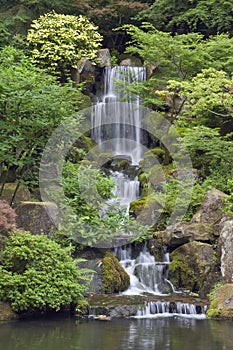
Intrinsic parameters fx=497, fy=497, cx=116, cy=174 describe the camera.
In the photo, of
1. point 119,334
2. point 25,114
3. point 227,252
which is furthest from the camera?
point 25,114

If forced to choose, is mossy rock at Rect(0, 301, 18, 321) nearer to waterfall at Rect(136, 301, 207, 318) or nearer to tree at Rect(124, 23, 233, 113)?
waterfall at Rect(136, 301, 207, 318)

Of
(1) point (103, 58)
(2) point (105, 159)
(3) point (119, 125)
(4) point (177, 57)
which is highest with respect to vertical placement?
(1) point (103, 58)

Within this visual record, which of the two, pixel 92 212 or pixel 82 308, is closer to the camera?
pixel 82 308

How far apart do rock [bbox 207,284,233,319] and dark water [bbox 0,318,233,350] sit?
335 millimetres

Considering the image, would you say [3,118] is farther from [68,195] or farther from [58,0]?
[58,0]

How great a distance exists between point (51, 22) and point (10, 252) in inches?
463

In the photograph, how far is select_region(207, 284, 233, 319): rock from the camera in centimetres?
1016

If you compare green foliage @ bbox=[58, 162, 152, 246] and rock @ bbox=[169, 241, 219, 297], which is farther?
green foliage @ bbox=[58, 162, 152, 246]

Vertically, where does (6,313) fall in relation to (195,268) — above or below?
below

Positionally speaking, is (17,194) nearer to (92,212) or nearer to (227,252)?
(92,212)

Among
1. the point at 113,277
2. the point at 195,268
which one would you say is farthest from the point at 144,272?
the point at 195,268

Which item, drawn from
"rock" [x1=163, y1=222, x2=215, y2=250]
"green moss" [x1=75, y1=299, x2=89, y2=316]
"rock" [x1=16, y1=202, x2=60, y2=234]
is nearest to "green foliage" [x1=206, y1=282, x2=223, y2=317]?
"rock" [x1=163, y1=222, x2=215, y2=250]

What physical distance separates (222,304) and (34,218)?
4.76m

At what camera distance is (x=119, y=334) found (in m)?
8.78
